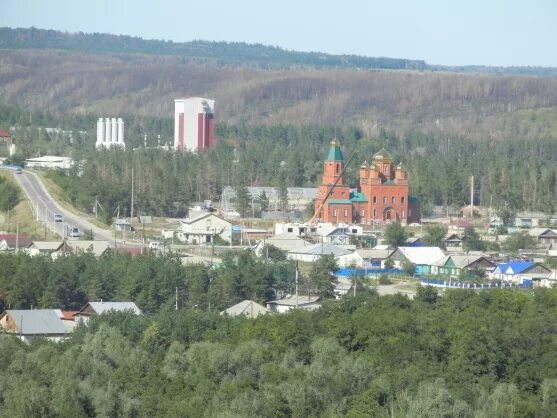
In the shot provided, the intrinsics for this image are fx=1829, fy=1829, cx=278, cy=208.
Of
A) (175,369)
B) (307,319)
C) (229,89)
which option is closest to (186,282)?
(307,319)

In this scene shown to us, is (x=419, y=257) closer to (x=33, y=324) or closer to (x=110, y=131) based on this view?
(x=33, y=324)

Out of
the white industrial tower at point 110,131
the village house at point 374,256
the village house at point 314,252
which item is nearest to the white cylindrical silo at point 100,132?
the white industrial tower at point 110,131

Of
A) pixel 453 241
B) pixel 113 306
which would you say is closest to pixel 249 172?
pixel 453 241

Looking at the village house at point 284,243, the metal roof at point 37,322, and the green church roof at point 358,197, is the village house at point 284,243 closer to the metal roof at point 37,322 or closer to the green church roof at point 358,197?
the green church roof at point 358,197

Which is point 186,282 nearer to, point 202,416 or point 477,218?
point 202,416

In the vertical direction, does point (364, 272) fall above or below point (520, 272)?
below

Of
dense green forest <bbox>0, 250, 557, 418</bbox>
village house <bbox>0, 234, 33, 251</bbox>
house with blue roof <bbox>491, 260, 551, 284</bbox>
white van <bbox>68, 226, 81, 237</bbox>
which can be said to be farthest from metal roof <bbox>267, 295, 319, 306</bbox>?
white van <bbox>68, 226, 81, 237</bbox>
